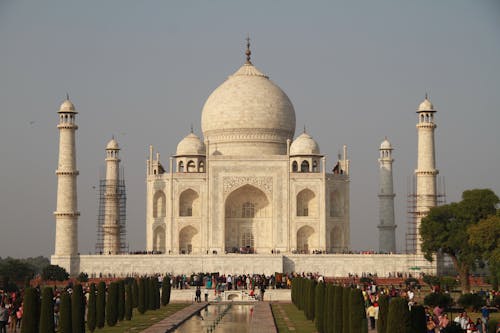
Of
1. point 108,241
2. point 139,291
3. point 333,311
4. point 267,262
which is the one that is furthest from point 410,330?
point 108,241

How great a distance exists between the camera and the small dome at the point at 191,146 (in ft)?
146

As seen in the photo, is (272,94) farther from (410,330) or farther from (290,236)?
(410,330)

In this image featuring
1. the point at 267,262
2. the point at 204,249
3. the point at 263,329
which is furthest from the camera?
the point at 204,249

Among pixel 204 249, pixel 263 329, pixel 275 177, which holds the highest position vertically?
pixel 275 177

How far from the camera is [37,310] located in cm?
1759

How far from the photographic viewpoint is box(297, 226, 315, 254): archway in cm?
4281

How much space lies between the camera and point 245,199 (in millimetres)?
44062

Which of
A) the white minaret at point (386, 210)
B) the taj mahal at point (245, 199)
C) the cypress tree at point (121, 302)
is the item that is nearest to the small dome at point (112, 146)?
the taj mahal at point (245, 199)

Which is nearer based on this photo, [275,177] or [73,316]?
[73,316]

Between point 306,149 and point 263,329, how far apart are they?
2347 centimetres

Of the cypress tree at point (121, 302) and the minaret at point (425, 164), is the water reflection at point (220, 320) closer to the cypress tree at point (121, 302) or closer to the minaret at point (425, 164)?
the cypress tree at point (121, 302)

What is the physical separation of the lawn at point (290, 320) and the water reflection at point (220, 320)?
0.70 meters

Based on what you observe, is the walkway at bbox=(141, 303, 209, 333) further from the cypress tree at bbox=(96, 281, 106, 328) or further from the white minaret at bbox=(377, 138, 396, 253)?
the white minaret at bbox=(377, 138, 396, 253)

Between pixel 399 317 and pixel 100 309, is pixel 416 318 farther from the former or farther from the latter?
pixel 100 309
